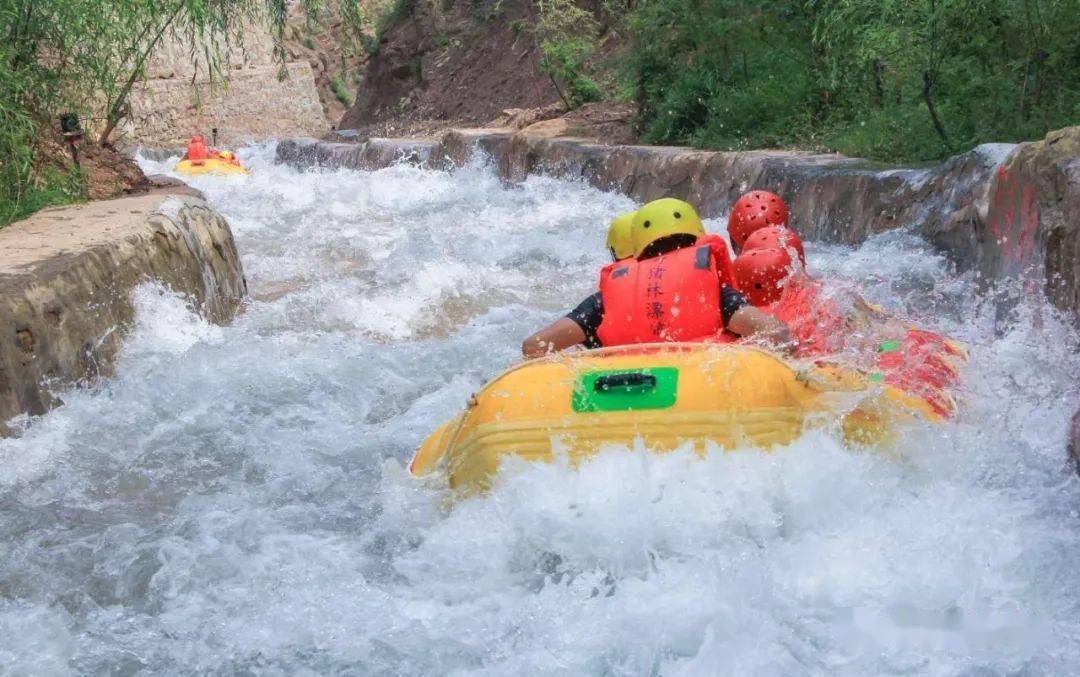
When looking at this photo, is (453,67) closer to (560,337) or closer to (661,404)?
(560,337)

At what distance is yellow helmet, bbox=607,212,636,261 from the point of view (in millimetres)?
4395

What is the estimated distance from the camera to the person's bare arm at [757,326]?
3941 mm

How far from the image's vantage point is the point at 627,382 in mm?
3568

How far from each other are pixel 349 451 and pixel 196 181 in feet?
45.8

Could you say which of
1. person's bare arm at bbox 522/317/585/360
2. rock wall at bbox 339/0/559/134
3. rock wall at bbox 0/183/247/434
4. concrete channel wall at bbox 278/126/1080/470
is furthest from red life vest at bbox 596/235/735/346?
rock wall at bbox 339/0/559/134

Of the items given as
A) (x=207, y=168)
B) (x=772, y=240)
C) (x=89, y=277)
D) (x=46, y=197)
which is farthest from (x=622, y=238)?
(x=207, y=168)

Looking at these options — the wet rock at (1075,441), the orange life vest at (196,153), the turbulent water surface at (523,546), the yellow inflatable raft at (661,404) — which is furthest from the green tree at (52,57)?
the orange life vest at (196,153)

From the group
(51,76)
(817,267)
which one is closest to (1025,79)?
(817,267)

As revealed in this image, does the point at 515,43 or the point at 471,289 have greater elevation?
the point at 515,43

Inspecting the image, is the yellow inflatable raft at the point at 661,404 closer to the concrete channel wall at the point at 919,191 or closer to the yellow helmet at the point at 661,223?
the yellow helmet at the point at 661,223

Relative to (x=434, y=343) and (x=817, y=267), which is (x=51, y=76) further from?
(x=817, y=267)

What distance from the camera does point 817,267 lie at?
7.67 meters

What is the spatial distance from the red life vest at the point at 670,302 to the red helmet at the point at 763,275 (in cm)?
49

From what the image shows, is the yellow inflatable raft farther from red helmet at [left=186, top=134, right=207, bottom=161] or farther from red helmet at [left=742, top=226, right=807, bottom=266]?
red helmet at [left=186, top=134, right=207, bottom=161]
